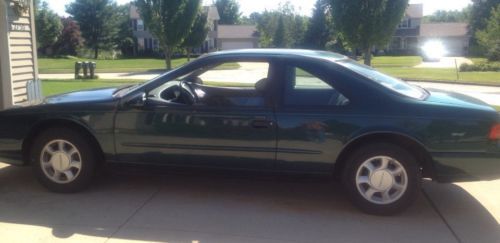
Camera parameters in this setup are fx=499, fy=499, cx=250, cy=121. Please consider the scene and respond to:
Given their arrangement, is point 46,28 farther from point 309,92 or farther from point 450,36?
point 309,92

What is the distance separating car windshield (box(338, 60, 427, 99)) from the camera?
4.56 m

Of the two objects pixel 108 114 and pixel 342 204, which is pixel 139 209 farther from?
pixel 342 204

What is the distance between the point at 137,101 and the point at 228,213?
134 cm

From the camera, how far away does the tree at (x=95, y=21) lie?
61.4 m

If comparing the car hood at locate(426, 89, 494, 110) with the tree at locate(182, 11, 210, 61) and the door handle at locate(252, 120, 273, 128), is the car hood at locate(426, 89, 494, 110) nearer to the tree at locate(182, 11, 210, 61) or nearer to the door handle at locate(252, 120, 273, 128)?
the door handle at locate(252, 120, 273, 128)

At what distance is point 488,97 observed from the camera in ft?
47.0

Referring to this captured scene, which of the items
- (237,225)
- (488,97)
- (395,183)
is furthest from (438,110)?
(488,97)

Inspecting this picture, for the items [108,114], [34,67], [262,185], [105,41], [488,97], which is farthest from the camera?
[105,41]

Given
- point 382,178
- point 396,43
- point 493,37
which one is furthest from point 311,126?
point 396,43

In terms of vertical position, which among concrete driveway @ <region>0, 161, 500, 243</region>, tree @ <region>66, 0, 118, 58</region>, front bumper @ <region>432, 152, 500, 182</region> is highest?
tree @ <region>66, 0, 118, 58</region>

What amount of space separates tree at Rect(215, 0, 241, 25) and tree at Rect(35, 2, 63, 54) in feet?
146

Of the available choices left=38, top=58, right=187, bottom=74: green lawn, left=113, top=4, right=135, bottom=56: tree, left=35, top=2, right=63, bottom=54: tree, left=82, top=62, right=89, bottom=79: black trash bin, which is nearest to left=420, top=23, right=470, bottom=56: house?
left=113, top=4, right=135, bottom=56: tree

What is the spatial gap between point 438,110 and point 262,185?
1.96 m

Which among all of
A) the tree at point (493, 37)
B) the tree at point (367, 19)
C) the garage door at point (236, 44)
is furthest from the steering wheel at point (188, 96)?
the garage door at point (236, 44)
